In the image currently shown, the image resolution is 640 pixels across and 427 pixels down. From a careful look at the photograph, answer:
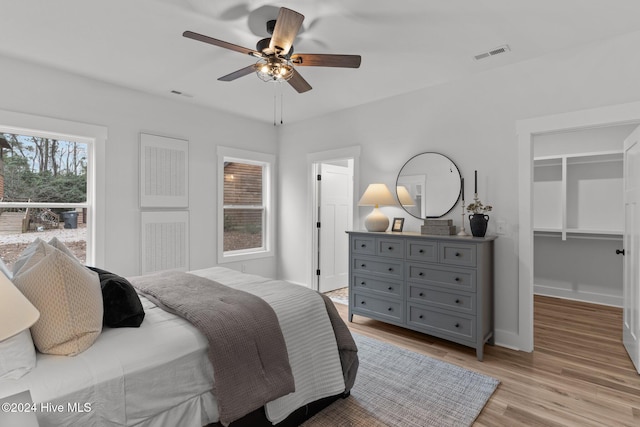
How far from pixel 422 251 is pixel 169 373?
2464mm

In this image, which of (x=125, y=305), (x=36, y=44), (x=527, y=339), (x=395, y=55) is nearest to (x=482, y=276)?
(x=527, y=339)

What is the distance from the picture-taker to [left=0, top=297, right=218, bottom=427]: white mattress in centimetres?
122

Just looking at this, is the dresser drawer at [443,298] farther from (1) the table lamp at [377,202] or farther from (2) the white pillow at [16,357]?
(2) the white pillow at [16,357]

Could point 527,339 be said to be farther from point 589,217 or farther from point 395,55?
point 395,55

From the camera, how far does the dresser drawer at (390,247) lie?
3406 mm

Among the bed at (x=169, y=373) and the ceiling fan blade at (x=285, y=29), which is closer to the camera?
the bed at (x=169, y=373)

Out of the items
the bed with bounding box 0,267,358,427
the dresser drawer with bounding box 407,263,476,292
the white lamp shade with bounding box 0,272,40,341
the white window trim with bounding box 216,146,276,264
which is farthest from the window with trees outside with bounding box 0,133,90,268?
the dresser drawer with bounding box 407,263,476,292

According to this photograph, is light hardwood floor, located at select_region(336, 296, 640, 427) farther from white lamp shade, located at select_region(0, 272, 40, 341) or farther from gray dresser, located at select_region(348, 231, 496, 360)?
white lamp shade, located at select_region(0, 272, 40, 341)

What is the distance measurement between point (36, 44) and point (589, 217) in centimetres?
647

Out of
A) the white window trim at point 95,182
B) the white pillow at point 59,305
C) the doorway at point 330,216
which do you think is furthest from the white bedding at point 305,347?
the doorway at point 330,216

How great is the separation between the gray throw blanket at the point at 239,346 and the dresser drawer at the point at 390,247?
183cm

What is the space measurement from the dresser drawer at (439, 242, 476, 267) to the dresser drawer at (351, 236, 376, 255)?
758 mm

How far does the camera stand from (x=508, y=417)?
2.12 meters

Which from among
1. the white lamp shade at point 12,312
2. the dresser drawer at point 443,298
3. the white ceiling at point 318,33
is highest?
the white ceiling at point 318,33
